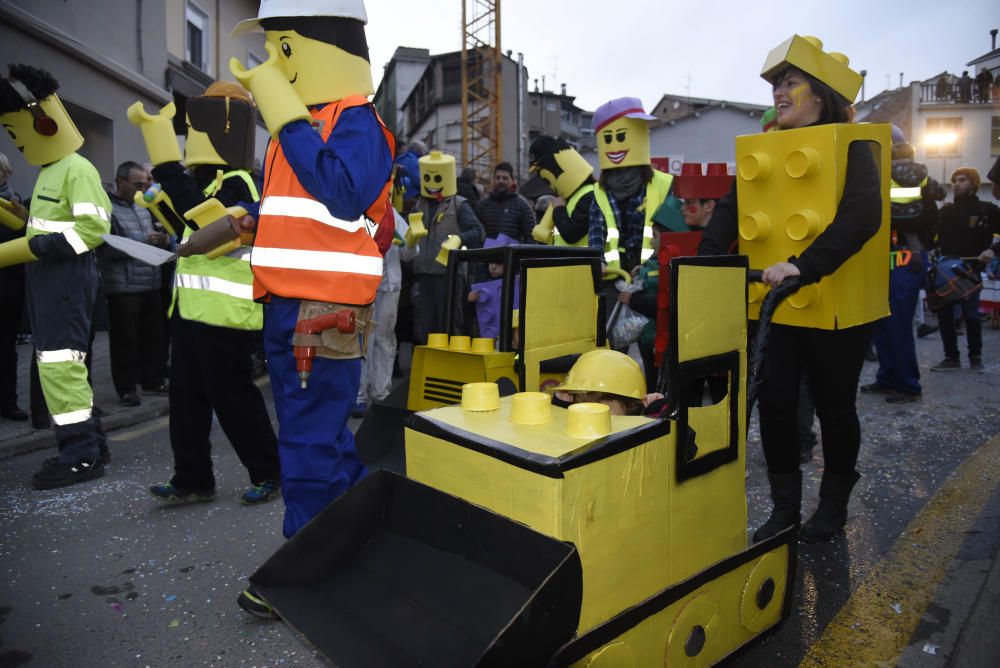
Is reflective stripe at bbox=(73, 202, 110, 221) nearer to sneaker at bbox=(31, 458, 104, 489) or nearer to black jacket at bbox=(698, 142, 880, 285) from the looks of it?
sneaker at bbox=(31, 458, 104, 489)

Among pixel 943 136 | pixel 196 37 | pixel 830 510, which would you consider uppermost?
pixel 943 136

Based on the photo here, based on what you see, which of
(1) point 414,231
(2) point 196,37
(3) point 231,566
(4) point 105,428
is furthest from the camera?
(2) point 196,37

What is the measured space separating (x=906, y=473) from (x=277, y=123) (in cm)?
365

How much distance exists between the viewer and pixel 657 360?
327cm

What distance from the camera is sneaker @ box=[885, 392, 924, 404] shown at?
5.64 metres

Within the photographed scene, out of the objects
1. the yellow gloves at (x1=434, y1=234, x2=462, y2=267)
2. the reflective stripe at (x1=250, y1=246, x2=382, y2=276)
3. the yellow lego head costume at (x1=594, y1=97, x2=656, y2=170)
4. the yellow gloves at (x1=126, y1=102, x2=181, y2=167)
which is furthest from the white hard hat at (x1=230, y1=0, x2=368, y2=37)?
the yellow gloves at (x1=434, y1=234, x2=462, y2=267)

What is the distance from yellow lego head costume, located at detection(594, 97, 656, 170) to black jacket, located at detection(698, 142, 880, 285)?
7.57ft

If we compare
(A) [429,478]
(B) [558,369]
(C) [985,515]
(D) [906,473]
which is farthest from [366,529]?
(D) [906,473]

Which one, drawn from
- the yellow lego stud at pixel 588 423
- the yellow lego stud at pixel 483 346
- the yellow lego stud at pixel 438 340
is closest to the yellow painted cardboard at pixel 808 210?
the yellow lego stud at pixel 483 346

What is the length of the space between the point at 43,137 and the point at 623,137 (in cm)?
355

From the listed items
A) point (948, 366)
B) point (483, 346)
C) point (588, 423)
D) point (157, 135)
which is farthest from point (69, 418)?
point (948, 366)

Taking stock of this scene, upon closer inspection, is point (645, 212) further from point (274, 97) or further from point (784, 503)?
point (274, 97)

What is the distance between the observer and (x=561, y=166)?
5594mm

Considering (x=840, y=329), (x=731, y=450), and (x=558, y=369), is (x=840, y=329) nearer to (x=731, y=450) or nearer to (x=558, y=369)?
(x=731, y=450)
